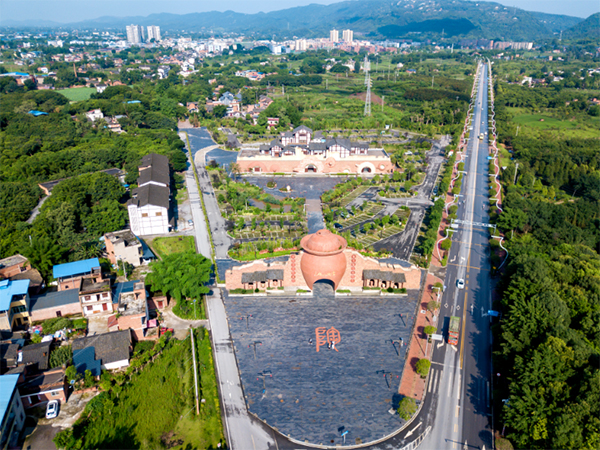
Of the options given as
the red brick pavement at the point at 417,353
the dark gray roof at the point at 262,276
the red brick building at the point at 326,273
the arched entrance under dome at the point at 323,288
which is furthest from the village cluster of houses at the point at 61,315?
the red brick pavement at the point at 417,353

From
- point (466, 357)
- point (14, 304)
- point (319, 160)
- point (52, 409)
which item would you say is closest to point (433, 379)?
point (466, 357)

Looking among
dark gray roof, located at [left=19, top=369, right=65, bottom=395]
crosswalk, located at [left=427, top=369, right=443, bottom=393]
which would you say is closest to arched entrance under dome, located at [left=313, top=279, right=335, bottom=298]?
crosswalk, located at [left=427, top=369, right=443, bottom=393]

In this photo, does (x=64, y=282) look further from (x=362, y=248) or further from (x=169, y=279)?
(x=362, y=248)

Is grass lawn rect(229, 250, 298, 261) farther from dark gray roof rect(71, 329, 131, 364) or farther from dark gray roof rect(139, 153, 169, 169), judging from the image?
dark gray roof rect(139, 153, 169, 169)

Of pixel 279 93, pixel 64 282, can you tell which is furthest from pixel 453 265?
pixel 279 93

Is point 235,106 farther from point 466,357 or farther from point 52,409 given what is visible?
point 52,409

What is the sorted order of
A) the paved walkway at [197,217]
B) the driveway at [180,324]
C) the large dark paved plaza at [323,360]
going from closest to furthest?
the large dark paved plaza at [323,360] < the driveway at [180,324] < the paved walkway at [197,217]

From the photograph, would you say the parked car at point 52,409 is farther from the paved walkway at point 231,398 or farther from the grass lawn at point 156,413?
the paved walkway at point 231,398
